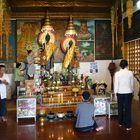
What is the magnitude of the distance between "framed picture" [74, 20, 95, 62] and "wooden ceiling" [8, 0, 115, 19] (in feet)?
3.76

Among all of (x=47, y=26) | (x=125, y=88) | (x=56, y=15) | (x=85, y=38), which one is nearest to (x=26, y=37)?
(x=47, y=26)

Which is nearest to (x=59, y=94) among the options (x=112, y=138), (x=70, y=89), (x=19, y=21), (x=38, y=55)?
(x=70, y=89)

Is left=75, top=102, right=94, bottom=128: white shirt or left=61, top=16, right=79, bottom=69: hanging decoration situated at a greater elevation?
left=61, top=16, right=79, bottom=69: hanging decoration

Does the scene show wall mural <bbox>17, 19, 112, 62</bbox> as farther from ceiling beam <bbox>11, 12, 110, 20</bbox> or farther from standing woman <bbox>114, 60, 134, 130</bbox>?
standing woman <bbox>114, 60, 134, 130</bbox>

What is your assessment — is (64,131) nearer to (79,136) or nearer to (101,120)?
(79,136)

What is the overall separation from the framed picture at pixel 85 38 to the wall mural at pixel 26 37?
1610mm

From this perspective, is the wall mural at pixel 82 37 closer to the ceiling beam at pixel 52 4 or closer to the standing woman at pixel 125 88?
the ceiling beam at pixel 52 4

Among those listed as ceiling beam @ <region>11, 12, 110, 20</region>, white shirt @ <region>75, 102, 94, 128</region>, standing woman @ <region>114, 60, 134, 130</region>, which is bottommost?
white shirt @ <region>75, 102, 94, 128</region>

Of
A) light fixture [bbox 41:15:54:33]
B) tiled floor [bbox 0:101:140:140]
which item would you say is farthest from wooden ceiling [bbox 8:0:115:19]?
tiled floor [bbox 0:101:140:140]

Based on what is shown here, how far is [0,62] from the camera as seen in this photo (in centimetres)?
958

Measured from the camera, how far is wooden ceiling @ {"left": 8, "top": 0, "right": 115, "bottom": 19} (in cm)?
760

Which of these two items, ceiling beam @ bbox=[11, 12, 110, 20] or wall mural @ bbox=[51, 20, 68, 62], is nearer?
ceiling beam @ bbox=[11, 12, 110, 20]

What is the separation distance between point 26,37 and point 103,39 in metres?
3.04

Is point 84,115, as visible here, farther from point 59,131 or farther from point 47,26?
point 47,26
